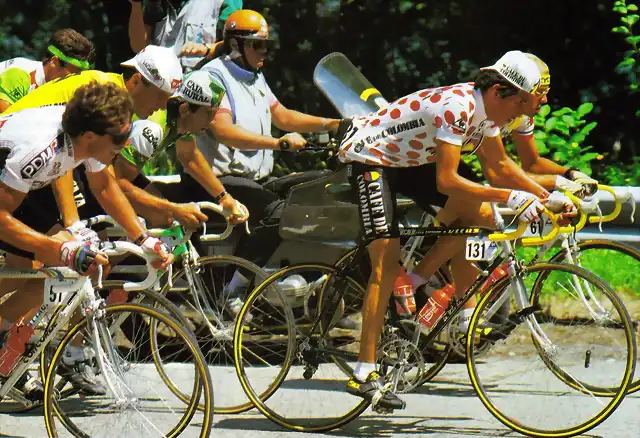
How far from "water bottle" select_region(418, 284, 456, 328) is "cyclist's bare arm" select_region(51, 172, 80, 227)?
5.88ft

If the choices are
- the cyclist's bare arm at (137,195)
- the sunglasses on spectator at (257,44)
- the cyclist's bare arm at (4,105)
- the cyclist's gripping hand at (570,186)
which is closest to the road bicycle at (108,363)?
the cyclist's bare arm at (137,195)

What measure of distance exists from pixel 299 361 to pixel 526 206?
155cm

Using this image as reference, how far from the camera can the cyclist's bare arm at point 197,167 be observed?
9.72 m

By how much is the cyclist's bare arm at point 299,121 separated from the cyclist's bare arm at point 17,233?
9.38 feet

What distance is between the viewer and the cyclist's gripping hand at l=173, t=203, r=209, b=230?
9094 millimetres

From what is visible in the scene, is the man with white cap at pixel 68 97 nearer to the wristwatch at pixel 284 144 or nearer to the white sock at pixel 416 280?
the wristwatch at pixel 284 144

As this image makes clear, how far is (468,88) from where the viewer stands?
27.5ft

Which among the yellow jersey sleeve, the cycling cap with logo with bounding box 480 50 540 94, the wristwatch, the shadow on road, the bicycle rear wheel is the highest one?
the cycling cap with logo with bounding box 480 50 540 94

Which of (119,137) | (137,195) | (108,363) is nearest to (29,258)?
(137,195)

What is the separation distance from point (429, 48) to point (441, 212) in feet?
16.3

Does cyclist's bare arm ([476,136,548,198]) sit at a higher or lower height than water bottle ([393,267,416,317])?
higher

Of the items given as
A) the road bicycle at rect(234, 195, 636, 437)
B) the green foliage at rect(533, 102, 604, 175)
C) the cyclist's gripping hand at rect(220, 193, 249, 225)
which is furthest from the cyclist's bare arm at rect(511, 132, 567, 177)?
the green foliage at rect(533, 102, 604, 175)

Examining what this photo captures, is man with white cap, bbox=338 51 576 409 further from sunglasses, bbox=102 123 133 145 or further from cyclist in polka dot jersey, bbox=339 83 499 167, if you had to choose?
sunglasses, bbox=102 123 133 145

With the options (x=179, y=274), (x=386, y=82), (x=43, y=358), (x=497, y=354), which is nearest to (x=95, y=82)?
(x=43, y=358)
